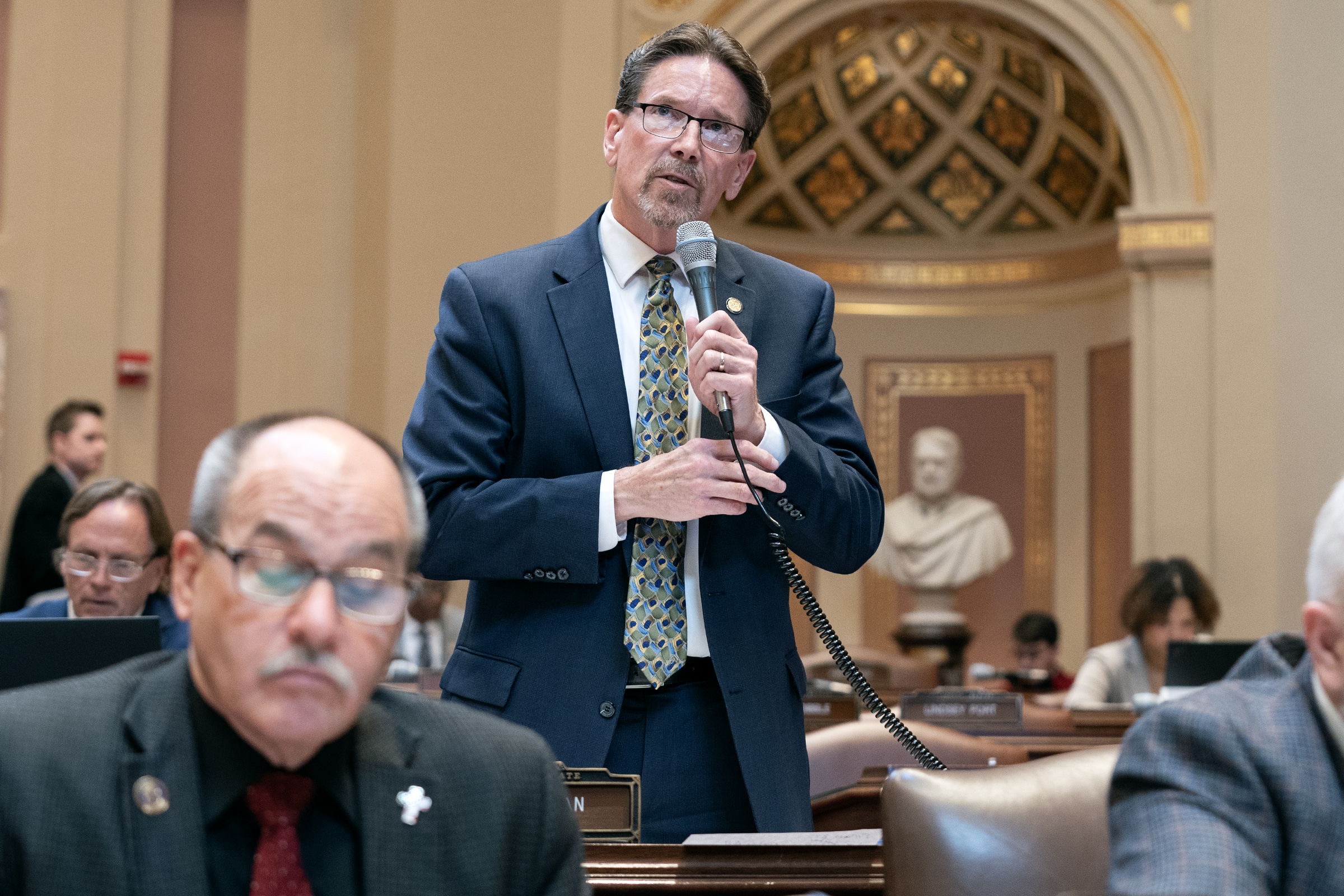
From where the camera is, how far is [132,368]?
24.2ft

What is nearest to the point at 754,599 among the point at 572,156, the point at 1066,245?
the point at 572,156

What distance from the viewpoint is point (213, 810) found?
1.19 metres

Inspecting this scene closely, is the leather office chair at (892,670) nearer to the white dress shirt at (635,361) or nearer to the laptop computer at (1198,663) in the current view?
the laptop computer at (1198,663)

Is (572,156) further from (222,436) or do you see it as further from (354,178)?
(222,436)

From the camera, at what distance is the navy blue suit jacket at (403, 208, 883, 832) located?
1870 mm

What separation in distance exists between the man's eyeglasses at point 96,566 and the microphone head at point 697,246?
6.67ft

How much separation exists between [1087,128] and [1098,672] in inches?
174

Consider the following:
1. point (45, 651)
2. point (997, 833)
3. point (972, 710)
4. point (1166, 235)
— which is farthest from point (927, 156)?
point (997, 833)

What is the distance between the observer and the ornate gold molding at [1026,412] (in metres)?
9.28

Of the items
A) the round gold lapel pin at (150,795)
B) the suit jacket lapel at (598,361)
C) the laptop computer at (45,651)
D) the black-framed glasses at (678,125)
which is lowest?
the round gold lapel pin at (150,795)

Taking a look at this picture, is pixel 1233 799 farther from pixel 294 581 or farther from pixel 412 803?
pixel 294 581

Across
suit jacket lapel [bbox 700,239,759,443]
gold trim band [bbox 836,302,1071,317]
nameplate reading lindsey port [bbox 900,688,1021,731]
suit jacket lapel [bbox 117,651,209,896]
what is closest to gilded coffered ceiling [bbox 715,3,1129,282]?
gold trim band [bbox 836,302,1071,317]

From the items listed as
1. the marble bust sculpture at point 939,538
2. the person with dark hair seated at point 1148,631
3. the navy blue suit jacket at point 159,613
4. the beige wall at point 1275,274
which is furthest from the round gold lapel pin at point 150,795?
the marble bust sculpture at point 939,538

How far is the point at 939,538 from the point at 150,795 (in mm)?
7339
